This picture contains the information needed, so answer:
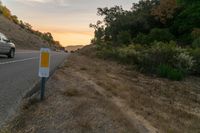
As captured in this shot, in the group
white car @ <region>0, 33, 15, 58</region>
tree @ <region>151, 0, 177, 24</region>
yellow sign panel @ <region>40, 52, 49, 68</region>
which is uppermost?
tree @ <region>151, 0, 177, 24</region>

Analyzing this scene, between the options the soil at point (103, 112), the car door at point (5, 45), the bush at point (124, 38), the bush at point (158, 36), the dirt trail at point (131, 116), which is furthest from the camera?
the bush at point (124, 38)

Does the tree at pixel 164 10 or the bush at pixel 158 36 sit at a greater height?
the tree at pixel 164 10

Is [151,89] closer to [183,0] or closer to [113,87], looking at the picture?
[113,87]

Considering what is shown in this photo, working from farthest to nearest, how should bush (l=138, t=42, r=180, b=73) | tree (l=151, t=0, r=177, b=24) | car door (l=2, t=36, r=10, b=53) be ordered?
Answer: tree (l=151, t=0, r=177, b=24), car door (l=2, t=36, r=10, b=53), bush (l=138, t=42, r=180, b=73)

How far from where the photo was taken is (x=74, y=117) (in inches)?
337

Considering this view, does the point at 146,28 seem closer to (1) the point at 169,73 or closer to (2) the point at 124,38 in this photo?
(2) the point at 124,38

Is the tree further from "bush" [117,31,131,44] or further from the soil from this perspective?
the soil

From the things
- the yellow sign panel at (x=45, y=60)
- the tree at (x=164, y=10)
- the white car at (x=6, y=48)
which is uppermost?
the tree at (x=164, y=10)

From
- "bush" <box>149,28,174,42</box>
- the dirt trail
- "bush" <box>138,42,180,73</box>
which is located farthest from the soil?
"bush" <box>149,28,174,42</box>

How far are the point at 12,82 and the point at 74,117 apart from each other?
19.7ft

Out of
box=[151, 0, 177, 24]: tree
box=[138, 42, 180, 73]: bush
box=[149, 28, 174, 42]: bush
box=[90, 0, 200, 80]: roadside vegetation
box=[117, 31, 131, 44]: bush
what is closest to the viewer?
box=[138, 42, 180, 73]: bush

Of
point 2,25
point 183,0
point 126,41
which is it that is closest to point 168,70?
point 126,41

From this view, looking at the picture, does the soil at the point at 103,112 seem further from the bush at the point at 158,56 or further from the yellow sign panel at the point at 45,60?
the bush at the point at 158,56

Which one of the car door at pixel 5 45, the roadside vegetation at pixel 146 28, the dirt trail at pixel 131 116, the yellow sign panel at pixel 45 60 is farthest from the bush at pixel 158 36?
the yellow sign panel at pixel 45 60
